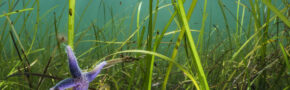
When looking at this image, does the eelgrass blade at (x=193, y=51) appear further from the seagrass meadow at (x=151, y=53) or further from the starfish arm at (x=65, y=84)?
the starfish arm at (x=65, y=84)

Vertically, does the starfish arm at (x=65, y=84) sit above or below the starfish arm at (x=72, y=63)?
below

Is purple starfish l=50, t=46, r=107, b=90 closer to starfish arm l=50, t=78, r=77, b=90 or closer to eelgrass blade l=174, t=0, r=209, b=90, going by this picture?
starfish arm l=50, t=78, r=77, b=90

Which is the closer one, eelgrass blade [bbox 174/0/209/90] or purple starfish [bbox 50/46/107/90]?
purple starfish [bbox 50/46/107/90]

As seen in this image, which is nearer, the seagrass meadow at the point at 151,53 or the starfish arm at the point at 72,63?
the starfish arm at the point at 72,63

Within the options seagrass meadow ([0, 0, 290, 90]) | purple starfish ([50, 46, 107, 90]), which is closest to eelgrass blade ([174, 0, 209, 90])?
seagrass meadow ([0, 0, 290, 90])

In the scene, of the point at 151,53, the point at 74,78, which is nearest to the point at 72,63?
the point at 74,78

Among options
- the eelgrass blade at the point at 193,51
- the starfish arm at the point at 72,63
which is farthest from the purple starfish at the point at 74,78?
the eelgrass blade at the point at 193,51

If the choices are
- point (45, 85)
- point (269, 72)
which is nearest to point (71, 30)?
point (45, 85)

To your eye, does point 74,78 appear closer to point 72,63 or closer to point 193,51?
point 72,63

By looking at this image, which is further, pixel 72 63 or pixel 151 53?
pixel 151 53

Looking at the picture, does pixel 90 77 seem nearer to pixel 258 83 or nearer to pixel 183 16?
pixel 183 16

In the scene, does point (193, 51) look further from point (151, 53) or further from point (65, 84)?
point (65, 84)
